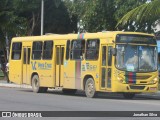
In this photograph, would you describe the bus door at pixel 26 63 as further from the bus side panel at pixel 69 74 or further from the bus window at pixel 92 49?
the bus window at pixel 92 49

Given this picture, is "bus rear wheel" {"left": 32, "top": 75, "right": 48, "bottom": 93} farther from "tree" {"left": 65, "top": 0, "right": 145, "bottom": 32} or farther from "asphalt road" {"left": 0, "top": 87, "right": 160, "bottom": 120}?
"tree" {"left": 65, "top": 0, "right": 145, "bottom": 32}

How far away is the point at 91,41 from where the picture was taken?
24891 mm

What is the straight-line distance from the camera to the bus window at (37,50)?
93.2 feet

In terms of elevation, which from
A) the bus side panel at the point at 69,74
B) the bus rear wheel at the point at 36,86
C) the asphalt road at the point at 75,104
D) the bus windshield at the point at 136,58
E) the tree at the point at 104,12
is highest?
the tree at the point at 104,12

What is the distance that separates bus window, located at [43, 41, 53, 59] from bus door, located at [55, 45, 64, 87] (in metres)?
0.48

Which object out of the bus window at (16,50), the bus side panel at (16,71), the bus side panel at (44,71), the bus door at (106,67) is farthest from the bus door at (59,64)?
the bus window at (16,50)

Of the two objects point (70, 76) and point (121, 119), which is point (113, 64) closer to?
point (70, 76)

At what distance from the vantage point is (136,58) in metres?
23.8

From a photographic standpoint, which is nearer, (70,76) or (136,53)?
(136,53)

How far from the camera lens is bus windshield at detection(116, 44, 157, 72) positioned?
23562 mm

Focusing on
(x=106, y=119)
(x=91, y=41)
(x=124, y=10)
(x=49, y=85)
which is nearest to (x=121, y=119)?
(x=106, y=119)

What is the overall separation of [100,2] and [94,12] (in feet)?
2.97

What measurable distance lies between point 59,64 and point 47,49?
122 centimetres

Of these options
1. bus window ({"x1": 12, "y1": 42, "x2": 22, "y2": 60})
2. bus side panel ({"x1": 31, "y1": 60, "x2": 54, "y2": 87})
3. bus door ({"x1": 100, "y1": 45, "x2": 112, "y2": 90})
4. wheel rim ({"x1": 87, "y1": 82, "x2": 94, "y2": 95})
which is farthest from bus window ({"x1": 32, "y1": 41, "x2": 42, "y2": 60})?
bus door ({"x1": 100, "y1": 45, "x2": 112, "y2": 90})
